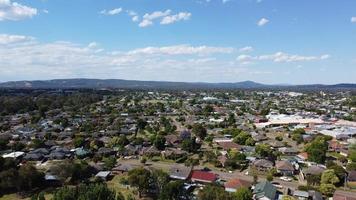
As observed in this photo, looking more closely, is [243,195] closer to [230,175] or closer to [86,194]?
[230,175]

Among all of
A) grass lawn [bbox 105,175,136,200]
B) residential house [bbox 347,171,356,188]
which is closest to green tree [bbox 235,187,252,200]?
grass lawn [bbox 105,175,136,200]

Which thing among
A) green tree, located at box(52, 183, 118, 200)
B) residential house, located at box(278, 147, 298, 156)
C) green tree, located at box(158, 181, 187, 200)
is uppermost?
green tree, located at box(52, 183, 118, 200)

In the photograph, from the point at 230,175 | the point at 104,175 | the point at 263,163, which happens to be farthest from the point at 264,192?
the point at 104,175

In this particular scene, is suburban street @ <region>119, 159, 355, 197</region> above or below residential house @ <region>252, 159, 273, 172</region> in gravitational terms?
below

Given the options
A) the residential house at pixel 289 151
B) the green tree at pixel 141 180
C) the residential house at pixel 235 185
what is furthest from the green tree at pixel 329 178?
the green tree at pixel 141 180

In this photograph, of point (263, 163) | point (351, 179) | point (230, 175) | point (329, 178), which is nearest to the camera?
point (329, 178)

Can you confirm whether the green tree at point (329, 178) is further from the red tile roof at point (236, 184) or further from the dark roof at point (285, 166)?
the red tile roof at point (236, 184)

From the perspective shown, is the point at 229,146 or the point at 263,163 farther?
the point at 229,146

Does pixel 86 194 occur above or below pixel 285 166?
above

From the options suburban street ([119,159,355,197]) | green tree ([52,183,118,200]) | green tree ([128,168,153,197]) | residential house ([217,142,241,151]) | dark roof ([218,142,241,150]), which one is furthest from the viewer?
dark roof ([218,142,241,150])

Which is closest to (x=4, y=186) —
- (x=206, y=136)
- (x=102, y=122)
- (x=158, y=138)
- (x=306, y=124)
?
(x=158, y=138)

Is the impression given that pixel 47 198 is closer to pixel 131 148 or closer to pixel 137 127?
pixel 131 148

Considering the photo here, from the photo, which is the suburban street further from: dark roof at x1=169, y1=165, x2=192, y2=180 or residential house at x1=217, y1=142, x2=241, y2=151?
residential house at x1=217, y1=142, x2=241, y2=151
